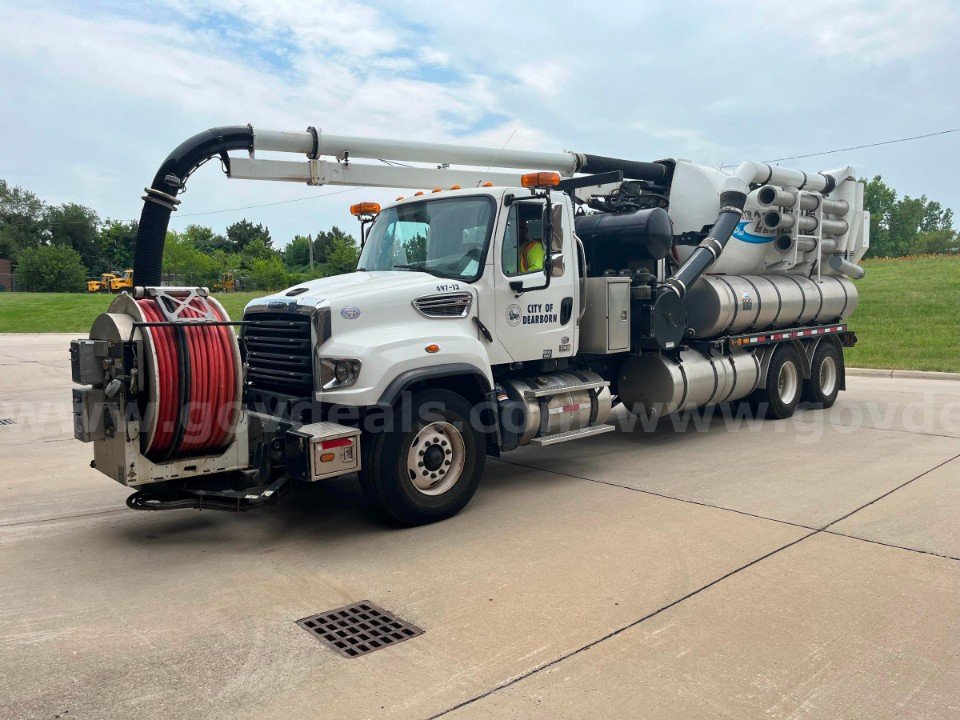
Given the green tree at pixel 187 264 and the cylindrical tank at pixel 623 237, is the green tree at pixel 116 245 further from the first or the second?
the cylindrical tank at pixel 623 237

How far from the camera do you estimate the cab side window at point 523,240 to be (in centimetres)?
692

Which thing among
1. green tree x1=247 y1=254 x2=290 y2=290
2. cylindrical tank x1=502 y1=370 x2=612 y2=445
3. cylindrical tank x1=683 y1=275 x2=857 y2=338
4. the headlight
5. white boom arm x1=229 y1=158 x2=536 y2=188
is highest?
green tree x1=247 y1=254 x2=290 y2=290

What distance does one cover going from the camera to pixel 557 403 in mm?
7348

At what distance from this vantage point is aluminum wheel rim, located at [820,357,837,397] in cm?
1182

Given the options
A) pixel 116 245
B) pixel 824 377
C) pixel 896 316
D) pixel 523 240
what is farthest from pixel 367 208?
pixel 116 245

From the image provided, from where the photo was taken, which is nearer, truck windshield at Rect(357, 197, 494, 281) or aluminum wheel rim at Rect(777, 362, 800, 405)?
truck windshield at Rect(357, 197, 494, 281)

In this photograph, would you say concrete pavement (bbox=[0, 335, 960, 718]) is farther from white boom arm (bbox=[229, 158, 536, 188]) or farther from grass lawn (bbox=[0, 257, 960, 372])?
grass lawn (bbox=[0, 257, 960, 372])

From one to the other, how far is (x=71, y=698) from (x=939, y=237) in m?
120

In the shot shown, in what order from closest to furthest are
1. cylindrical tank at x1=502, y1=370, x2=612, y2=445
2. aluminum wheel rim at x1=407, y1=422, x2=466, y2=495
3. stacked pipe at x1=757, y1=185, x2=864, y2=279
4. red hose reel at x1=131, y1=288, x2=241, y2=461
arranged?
red hose reel at x1=131, y1=288, x2=241, y2=461, aluminum wheel rim at x1=407, y1=422, x2=466, y2=495, cylindrical tank at x1=502, y1=370, x2=612, y2=445, stacked pipe at x1=757, y1=185, x2=864, y2=279

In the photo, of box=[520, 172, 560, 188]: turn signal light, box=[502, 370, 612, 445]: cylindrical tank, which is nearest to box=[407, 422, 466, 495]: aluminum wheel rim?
box=[502, 370, 612, 445]: cylindrical tank

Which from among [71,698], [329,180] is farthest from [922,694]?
[329,180]

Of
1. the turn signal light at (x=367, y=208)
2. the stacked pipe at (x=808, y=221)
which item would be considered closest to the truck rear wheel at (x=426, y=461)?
the turn signal light at (x=367, y=208)

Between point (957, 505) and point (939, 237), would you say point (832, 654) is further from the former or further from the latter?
point (939, 237)

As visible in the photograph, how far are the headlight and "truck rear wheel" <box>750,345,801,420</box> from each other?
6.94 m
